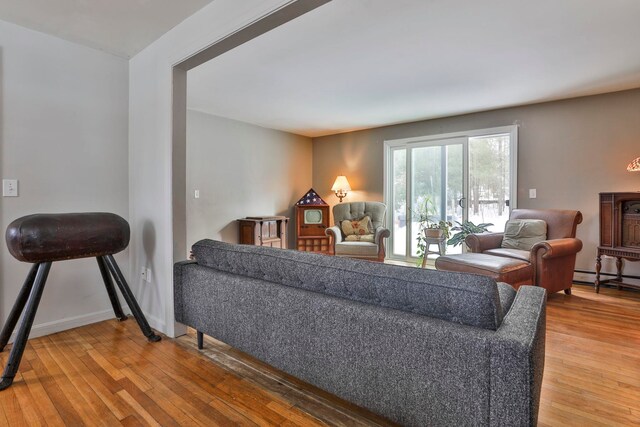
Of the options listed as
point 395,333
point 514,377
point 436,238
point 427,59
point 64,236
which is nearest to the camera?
point 514,377

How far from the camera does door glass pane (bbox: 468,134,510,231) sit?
4.54 meters

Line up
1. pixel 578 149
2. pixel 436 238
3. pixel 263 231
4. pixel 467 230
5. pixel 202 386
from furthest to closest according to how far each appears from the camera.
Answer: pixel 263 231 < pixel 467 230 < pixel 436 238 < pixel 578 149 < pixel 202 386

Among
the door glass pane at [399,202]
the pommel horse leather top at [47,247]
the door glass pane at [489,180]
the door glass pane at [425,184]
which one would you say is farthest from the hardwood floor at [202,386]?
the door glass pane at [399,202]

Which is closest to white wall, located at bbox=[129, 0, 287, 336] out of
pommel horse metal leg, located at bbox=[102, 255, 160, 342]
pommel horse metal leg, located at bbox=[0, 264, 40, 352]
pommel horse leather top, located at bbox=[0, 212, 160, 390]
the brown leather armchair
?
pommel horse metal leg, located at bbox=[102, 255, 160, 342]

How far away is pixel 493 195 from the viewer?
464cm

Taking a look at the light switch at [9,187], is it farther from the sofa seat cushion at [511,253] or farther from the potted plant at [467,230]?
the potted plant at [467,230]

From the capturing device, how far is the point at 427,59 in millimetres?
2898

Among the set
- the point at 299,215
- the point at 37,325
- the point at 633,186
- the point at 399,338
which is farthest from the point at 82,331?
the point at 633,186

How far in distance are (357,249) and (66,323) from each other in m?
3.18

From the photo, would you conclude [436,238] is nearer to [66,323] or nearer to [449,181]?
[449,181]

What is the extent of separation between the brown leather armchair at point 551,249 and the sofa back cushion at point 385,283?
2.59 metres

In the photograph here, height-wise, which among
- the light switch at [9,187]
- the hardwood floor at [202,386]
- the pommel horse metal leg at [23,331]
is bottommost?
the hardwood floor at [202,386]

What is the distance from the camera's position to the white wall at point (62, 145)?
223cm

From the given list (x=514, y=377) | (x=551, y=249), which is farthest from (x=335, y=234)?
(x=514, y=377)
